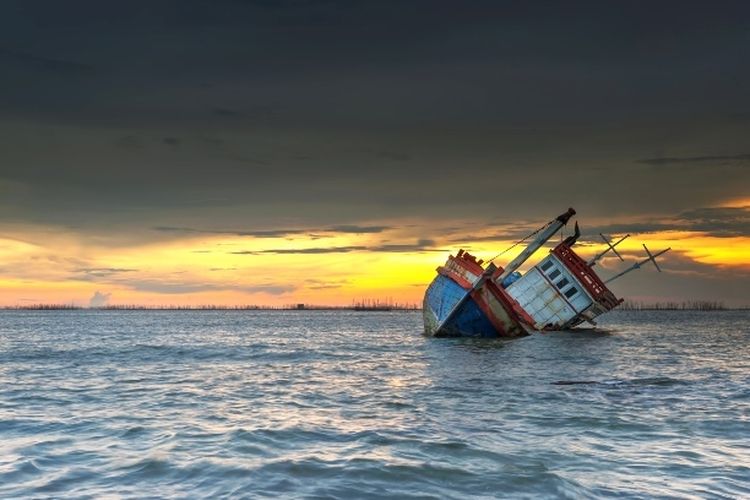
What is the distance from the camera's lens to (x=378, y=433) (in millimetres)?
11875

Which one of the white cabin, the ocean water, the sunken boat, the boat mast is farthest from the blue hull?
the ocean water

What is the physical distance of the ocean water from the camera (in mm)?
8523

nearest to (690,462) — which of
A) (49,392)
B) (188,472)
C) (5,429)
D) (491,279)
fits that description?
(188,472)

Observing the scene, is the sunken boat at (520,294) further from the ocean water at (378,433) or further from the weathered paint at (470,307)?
the ocean water at (378,433)

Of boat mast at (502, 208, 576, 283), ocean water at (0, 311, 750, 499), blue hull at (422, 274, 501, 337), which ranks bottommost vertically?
ocean water at (0, 311, 750, 499)

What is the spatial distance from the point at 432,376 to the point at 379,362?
6.89 metres

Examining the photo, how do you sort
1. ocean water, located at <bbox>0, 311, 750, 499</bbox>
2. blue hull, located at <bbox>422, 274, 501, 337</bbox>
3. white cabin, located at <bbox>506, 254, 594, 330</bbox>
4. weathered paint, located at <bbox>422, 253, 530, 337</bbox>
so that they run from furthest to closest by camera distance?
1. white cabin, located at <bbox>506, 254, 594, 330</bbox>
2. blue hull, located at <bbox>422, 274, 501, 337</bbox>
3. weathered paint, located at <bbox>422, 253, 530, 337</bbox>
4. ocean water, located at <bbox>0, 311, 750, 499</bbox>

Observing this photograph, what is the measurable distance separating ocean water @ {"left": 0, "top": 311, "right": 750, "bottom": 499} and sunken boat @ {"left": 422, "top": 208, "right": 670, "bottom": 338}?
1185cm

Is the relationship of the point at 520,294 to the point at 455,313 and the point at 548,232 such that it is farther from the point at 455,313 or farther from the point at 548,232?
the point at 455,313

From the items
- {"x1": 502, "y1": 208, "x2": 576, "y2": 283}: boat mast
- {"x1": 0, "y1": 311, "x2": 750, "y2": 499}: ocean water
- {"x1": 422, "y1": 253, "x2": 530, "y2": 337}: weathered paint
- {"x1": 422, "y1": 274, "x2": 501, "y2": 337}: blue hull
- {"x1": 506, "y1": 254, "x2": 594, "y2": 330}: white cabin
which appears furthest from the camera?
{"x1": 506, "y1": 254, "x2": 594, "y2": 330}: white cabin

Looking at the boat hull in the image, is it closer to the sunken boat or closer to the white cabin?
the sunken boat

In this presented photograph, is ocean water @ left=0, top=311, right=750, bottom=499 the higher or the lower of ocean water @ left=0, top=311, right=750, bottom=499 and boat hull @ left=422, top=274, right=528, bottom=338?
the lower

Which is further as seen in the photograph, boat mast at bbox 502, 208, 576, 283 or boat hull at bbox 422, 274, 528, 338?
boat mast at bbox 502, 208, 576, 283

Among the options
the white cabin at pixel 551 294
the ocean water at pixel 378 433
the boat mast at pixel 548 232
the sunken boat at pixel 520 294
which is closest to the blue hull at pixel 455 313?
the sunken boat at pixel 520 294
